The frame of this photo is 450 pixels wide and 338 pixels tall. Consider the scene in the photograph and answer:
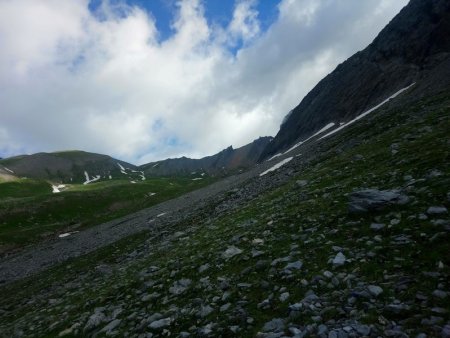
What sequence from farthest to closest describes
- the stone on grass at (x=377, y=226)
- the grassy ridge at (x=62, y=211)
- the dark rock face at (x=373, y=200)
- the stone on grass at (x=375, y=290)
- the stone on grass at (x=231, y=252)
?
the grassy ridge at (x=62, y=211) → the stone on grass at (x=231, y=252) → the dark rock face at (x=373, y=200) → the stone on grass at (x=377, y=226) → the stone on grass at (x=375, y=290)

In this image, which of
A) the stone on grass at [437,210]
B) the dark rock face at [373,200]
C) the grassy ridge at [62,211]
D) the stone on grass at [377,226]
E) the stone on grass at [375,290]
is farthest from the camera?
the grassy ridge at [62,211]

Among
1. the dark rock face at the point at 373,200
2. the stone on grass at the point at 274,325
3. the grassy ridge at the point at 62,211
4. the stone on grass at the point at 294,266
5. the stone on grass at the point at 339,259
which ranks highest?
the grassy ridge at the point at 62,211

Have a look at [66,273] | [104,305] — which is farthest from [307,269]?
[66,273]

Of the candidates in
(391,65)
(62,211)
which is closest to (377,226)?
(391,65)

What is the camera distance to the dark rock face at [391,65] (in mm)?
89875

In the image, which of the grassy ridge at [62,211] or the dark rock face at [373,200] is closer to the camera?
the dark rock face at [373,200]

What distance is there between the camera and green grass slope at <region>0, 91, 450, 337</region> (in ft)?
25.8

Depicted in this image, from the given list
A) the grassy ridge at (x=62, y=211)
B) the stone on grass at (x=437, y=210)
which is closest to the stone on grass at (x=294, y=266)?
the stone on grass at (x=437, y=210)

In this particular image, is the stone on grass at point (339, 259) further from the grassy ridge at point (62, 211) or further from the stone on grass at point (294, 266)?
the grassy ridge at point (62, 211)

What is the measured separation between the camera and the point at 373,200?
13.6 metres

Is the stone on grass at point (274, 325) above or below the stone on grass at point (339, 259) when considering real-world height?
below

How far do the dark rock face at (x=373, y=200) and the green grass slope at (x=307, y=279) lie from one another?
0.26 metres

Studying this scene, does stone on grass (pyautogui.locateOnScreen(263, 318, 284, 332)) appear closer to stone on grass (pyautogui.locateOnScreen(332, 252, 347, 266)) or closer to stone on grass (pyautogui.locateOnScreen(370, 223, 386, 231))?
stone on grass (pyautogui.locateOnScreen(332, 252, 347, 266))

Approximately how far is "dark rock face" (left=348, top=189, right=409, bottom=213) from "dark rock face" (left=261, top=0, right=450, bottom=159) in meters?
65.4
